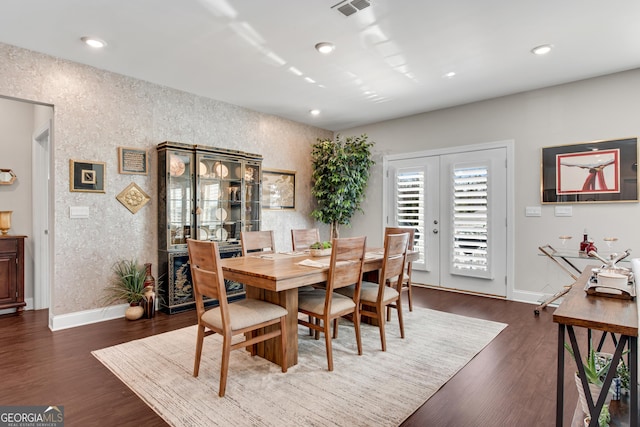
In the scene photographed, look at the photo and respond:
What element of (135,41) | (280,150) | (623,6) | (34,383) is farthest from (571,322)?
(280,150)

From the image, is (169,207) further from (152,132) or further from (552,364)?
(552,364)

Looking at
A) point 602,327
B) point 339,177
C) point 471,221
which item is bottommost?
point 602,327

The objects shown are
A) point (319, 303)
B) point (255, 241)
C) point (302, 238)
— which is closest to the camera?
point (319, 303)

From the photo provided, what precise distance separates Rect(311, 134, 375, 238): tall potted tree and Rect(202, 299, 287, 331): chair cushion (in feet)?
10.7

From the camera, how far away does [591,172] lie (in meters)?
3.92

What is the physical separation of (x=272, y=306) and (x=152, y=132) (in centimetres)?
280

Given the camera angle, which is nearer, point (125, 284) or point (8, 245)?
point (125, 284)

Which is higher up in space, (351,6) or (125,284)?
(351,6)

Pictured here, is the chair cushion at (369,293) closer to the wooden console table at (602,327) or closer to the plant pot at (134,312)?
the wooden console table at (602,327)

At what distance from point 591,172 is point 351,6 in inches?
134

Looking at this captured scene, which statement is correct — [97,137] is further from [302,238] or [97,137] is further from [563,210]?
[563,210]

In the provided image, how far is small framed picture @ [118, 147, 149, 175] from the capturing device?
12.3ft

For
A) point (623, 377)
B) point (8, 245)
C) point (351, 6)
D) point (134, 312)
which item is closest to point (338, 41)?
point (351, 6)

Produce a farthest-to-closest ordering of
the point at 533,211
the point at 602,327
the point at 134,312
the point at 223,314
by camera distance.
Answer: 1. the point at 533,211
2. the point at 134,312
3. the point at 223,314
4. the point at 602,327
